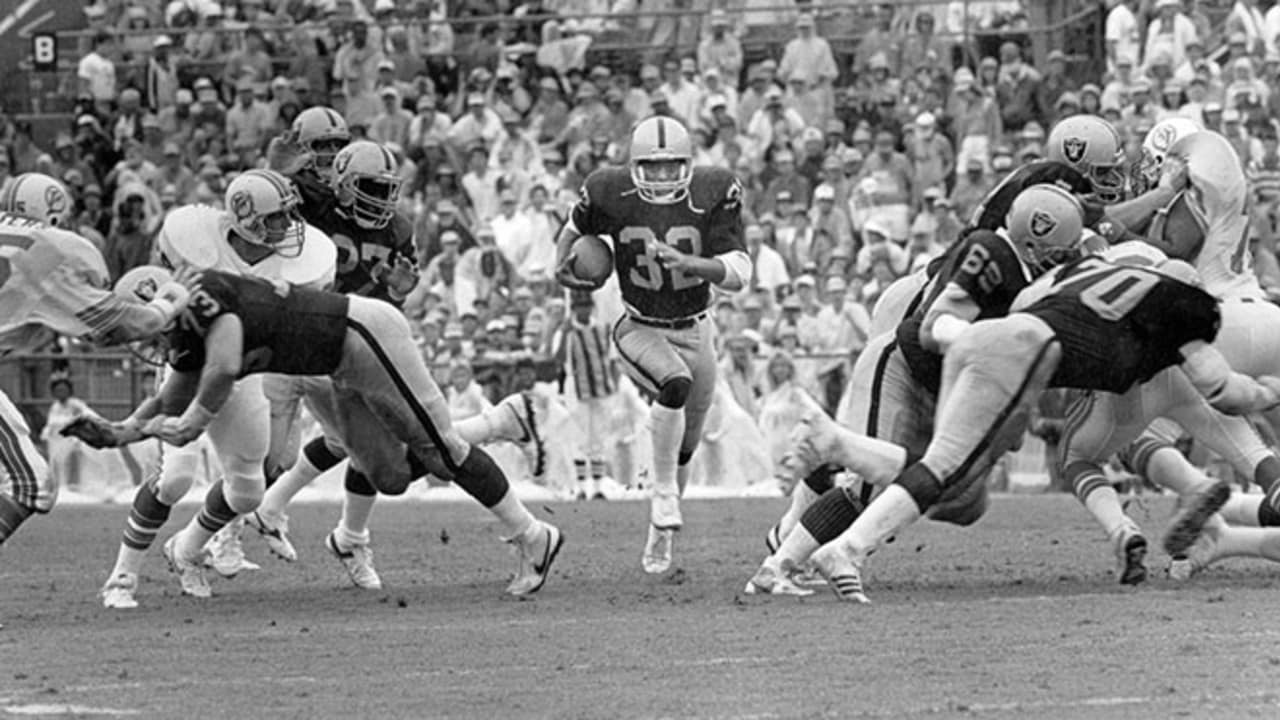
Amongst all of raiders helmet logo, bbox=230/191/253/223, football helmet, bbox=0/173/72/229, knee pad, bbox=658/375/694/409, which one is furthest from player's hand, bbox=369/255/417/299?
football helmet, bbox=0/173/72/229

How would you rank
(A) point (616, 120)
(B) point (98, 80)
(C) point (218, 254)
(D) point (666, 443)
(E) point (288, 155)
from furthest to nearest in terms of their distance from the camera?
(B) point (98, 80)
(A) point (616, 120)
(E) point (288, 155)
(D) point (666, 443)
(C) point (218, 254)

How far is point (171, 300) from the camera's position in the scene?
9.52 metres

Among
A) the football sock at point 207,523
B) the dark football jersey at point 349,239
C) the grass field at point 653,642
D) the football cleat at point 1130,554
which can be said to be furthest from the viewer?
the dark football jersey at point 349,239

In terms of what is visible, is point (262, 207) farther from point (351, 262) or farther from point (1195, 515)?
point (1195, 515)

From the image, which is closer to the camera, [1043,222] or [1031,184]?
[1043,222]

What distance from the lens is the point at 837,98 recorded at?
22.7 m

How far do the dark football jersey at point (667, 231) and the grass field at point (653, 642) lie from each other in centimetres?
125

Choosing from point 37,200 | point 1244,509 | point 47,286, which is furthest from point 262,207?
point 1244,509

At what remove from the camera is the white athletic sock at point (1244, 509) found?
10266mm

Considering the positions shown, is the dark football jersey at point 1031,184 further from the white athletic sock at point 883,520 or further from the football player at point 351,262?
the football player at point 351,262

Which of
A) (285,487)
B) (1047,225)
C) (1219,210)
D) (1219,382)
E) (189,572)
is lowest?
(189,572)

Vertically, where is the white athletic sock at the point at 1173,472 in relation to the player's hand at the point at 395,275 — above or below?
below

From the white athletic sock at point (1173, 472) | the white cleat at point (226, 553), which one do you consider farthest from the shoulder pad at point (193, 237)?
the white athletic sock at point (1173, 472)

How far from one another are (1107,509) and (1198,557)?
0.58m
